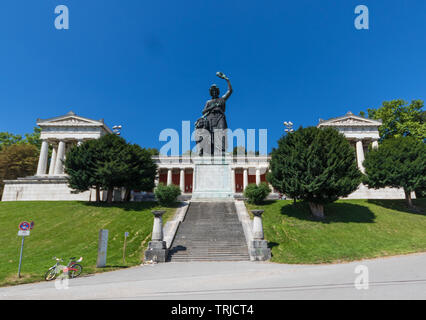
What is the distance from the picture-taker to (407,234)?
19.8m

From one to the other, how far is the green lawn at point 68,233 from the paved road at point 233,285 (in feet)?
8.83

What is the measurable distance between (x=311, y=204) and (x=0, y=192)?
58.9m

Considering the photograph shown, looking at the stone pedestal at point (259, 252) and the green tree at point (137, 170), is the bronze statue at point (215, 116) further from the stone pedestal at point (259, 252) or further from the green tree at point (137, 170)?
the stone pedestal at point (259, 252)

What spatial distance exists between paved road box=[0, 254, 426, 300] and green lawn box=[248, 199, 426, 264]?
343 centimetres

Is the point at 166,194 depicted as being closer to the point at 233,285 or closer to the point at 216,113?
the point at 216,113

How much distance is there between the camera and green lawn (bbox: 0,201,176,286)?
1286 cm

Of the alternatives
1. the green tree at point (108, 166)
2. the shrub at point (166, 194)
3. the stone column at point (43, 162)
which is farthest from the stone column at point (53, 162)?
the shrub at point (166, 194)

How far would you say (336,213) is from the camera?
24.6 m

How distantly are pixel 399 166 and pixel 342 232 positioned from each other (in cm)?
1538

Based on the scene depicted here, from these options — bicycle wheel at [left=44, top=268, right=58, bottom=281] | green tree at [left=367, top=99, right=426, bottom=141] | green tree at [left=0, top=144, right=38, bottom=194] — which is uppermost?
green tree at [left=367, top=99, right=426, bottom=141]

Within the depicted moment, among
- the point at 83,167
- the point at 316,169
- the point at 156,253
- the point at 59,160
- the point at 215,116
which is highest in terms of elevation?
the point at 215,116

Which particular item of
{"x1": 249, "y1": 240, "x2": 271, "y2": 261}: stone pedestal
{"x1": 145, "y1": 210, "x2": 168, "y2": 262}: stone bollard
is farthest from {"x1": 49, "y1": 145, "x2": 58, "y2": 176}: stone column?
{"x1": 249, "y1": 240, "x2": 271, "y2": 261}: stone pedestal

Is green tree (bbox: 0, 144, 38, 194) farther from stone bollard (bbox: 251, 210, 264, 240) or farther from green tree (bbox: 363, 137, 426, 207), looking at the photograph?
green tree (bbox: 363, 137, 426, 207)

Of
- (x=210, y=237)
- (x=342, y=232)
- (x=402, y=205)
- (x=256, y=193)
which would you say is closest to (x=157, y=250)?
(x=210, y=237)
